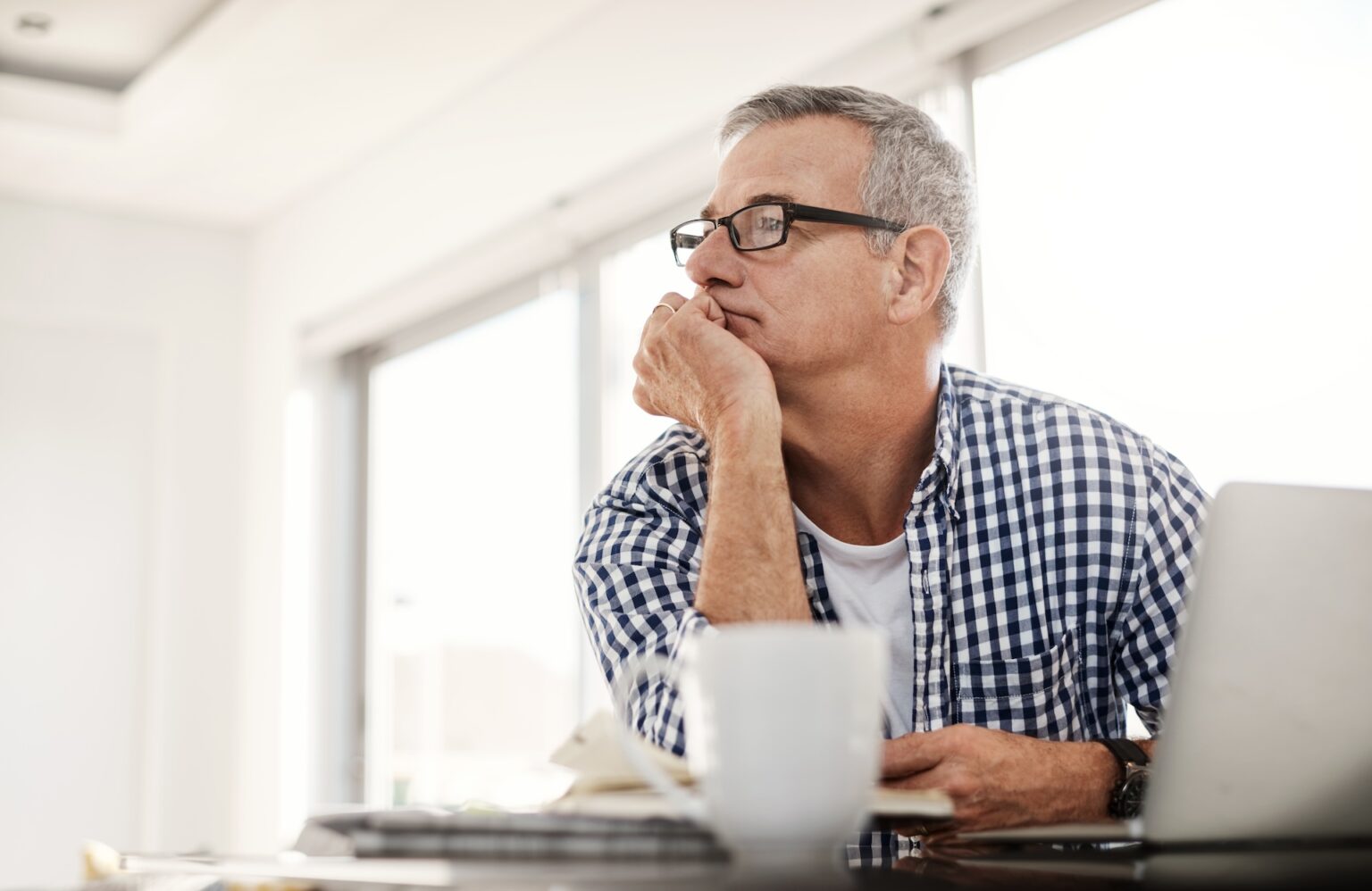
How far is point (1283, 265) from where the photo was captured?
1984mm

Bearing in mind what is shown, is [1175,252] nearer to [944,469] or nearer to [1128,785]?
[944,469]

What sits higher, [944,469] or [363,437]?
[363,437]

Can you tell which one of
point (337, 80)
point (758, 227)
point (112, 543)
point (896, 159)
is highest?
point (337, 80)

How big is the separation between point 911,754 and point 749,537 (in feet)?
0.85

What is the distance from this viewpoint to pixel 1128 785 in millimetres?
1140

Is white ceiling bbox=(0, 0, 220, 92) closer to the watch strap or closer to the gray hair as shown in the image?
the gray hair

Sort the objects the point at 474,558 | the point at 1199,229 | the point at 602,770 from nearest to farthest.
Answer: the point at 602,770 < the point at 1199,229 < the point at 474,558

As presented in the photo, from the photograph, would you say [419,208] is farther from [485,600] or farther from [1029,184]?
[1029,184]

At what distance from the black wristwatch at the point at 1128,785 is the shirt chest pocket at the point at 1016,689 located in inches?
8.7

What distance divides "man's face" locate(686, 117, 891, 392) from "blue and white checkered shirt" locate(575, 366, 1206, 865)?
8.9 inches

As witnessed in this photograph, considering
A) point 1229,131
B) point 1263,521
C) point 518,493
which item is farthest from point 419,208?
point 1263,521

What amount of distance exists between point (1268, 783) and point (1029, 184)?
1804 millimetres

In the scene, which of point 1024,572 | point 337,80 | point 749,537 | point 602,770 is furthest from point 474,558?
point 602,770

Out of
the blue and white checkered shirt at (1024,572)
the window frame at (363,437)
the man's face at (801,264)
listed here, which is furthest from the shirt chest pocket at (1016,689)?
the window frame at (363,437)
